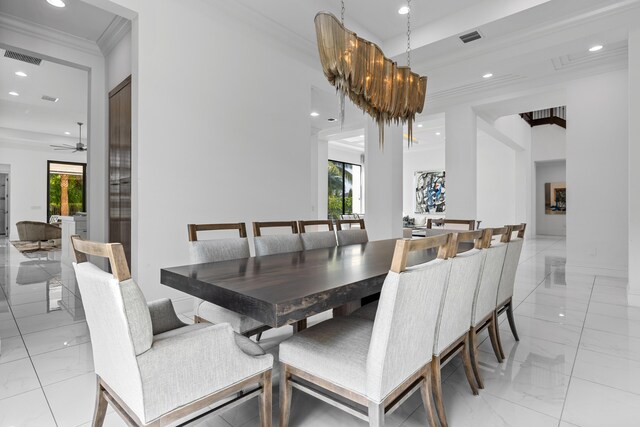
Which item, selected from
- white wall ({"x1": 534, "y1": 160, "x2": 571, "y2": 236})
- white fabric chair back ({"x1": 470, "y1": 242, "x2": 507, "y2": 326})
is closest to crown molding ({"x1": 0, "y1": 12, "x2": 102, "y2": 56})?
white fabric chair back ({"x1": 470, "y1": 242, "x2": 507, "y2": 326})

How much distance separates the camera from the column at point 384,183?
530cm

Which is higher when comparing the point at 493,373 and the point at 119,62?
the point at 119,62

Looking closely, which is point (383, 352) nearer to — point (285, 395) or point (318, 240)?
point (285, 395)

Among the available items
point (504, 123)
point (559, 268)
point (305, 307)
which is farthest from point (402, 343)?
point (504, 123)

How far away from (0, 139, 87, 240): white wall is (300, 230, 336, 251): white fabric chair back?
11043 mm

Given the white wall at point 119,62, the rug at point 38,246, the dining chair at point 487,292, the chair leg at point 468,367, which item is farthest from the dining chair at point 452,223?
the rug at point 38,246

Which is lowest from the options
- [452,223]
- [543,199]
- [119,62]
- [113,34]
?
[452,223]

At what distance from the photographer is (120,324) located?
1.02 m

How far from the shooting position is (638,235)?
3.59m

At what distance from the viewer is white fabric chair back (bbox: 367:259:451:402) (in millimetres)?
1132

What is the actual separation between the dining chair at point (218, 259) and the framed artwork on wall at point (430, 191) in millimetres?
10691

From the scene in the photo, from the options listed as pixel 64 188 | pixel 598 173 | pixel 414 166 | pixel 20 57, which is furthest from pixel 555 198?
pixel 64 188

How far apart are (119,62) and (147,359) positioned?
12.9ft

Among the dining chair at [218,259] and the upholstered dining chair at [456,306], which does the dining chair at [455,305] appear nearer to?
the upholstered dining chair at [456,306]
